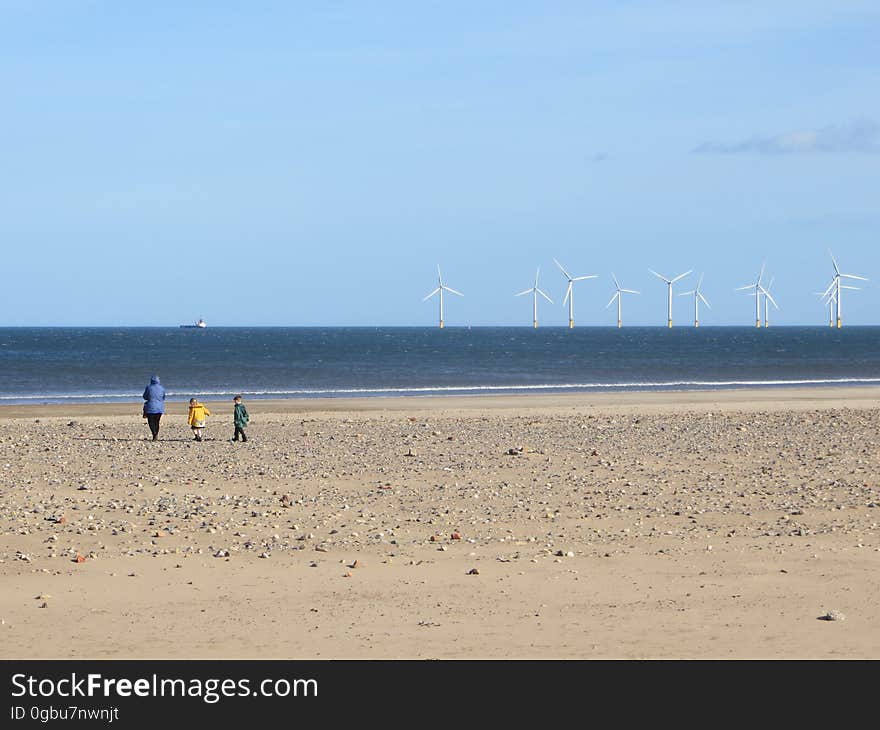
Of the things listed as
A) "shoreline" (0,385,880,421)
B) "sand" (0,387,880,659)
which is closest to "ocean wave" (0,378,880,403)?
"shoreline" (0,385,880,421)

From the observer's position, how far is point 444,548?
14500mm

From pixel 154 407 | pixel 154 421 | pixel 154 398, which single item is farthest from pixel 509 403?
pixel 154 421

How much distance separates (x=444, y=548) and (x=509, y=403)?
34340 millimetres

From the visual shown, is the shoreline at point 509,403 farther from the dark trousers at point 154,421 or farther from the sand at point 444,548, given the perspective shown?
the sand at point 444,548

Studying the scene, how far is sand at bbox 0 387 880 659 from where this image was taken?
10.5 metres

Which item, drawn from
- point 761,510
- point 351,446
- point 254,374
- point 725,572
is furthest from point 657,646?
point 254,374

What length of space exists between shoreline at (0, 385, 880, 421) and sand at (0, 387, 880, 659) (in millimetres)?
16246

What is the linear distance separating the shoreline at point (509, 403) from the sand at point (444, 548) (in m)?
16.2

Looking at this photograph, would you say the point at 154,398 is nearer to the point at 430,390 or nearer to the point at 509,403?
the point at 509,403

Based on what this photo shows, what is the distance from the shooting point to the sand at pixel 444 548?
34.5 ft
